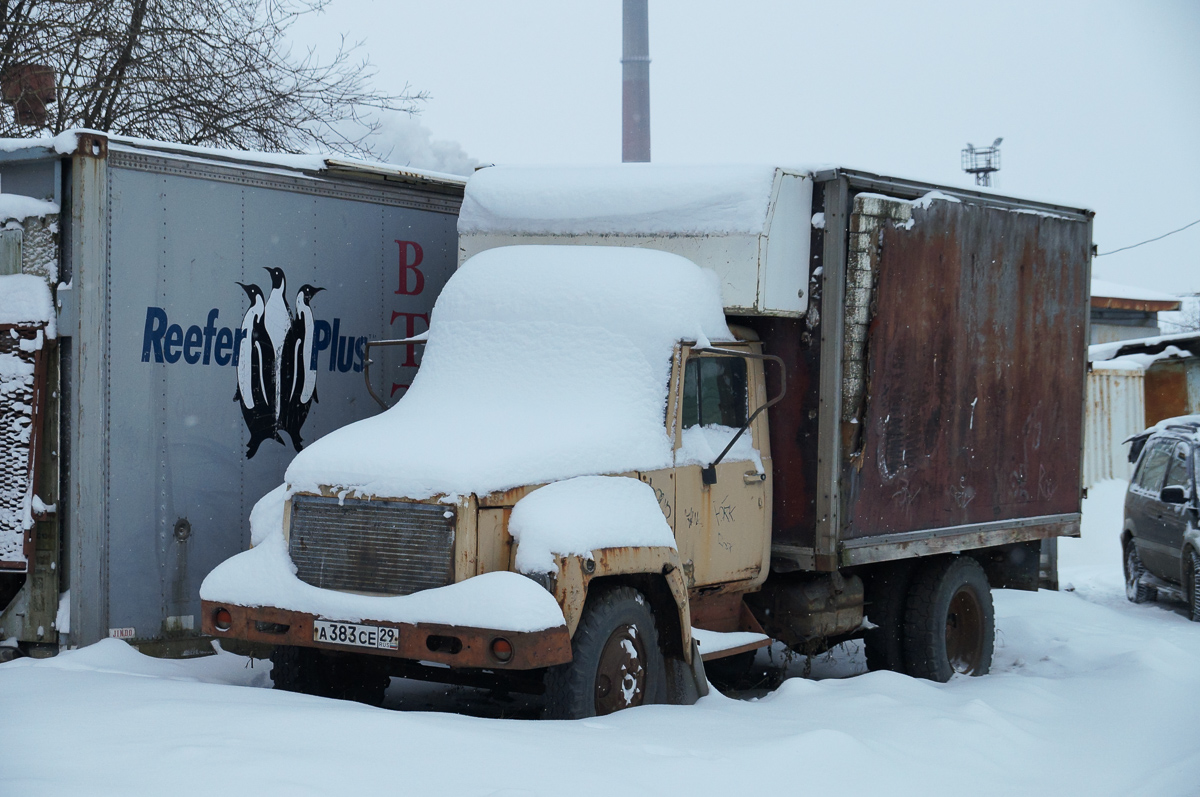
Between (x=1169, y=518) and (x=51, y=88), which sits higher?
(x=51, y=88)

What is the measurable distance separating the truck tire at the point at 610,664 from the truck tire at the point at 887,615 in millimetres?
2788

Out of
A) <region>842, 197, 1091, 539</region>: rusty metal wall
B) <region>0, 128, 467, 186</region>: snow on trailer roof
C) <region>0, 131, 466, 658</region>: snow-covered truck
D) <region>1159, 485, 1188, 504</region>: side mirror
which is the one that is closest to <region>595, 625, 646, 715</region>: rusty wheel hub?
<region>842, 197, 1091, 539</region>: rusty metal wall

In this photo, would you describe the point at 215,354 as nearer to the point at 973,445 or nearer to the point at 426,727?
the point at 426,727

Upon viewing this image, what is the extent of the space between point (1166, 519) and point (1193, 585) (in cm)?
89

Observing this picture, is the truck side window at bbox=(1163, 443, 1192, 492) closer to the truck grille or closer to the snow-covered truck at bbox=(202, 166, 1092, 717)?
the snow-covered truck at bbox=(202, 166, 1092, 717)

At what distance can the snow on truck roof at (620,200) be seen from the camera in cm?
726

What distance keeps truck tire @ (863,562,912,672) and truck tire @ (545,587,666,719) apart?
279 centimetres

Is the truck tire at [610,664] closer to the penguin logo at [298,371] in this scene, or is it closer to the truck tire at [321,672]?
the truck tire at [321,672]

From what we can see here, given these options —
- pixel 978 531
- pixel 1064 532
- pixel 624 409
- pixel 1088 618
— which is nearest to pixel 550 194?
pixel 624 409

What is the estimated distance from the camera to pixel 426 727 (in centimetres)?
512

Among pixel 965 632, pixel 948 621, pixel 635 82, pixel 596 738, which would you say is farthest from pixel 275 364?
pixel 635 82

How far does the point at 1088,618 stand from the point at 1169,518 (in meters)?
2.07

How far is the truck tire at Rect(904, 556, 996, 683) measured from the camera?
8.72 m

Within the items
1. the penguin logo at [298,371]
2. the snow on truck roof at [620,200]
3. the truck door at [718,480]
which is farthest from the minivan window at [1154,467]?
the penguin logo at [298,371]
